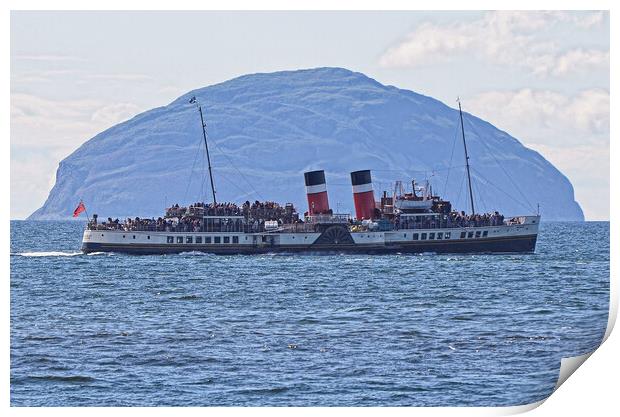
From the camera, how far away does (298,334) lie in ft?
181

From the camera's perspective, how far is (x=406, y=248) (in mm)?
116750

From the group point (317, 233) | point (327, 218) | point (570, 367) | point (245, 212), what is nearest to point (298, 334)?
point (570, 367)

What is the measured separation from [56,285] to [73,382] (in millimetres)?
39673

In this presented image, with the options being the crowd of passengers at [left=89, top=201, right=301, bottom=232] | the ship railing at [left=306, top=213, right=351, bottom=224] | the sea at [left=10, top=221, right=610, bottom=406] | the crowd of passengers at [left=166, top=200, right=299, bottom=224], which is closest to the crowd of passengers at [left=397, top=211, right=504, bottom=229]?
the ship railing at [left=306, top=213, right=351, bottom=224]

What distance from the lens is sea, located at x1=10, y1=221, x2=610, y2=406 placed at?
1679 inches

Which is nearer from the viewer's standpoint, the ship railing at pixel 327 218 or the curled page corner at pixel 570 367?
the curled page corner at pixel 570 367

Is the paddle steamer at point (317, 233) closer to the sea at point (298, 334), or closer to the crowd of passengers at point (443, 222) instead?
the crowd of passengers at point (443, 222)

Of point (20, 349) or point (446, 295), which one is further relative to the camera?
point (446, 295)

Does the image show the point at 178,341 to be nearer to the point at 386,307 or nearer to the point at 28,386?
the point at 28,386

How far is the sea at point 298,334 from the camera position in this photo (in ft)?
140

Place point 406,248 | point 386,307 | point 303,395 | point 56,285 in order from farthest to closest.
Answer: point 406,248
point 56,285
point 386,307
point 303,395

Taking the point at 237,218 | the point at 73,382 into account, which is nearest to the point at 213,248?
the point at 237,218

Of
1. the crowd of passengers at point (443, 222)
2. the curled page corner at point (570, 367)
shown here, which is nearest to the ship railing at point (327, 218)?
the crowd of passengers at point (443, 222)

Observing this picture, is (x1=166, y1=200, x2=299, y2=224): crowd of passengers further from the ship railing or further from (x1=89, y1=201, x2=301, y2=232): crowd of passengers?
the ship railing
